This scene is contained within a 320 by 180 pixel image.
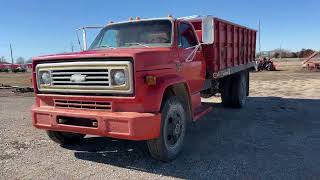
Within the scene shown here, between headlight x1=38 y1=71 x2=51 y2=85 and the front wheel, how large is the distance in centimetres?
183

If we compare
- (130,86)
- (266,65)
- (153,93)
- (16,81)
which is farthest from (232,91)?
(266,65)

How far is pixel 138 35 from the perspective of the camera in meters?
7.05

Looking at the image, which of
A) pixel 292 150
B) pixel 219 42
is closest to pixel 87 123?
pixel 292 150

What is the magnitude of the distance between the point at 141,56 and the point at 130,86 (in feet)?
1.44

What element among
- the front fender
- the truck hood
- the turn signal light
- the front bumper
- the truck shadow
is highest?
the truck hood

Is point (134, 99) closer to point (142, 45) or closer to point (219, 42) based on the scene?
point (142, 45)

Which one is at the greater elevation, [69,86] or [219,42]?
[219,42]

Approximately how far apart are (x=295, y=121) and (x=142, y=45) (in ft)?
15.0

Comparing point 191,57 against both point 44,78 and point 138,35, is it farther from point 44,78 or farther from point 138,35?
point 44,78

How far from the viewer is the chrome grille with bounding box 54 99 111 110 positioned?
18.9 feet

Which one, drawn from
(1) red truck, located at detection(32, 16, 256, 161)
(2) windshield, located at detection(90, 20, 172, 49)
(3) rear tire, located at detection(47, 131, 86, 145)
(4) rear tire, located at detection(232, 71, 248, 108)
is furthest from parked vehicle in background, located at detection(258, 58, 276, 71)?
(3) rear tire, located at detection(47, 131, 86, 145)

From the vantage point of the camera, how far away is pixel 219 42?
890 centimetres

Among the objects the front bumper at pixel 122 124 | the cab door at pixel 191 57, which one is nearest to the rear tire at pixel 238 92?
the cab door at pixel 191 57

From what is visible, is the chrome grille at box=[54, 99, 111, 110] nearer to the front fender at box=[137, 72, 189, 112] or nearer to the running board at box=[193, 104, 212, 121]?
the front fender at box=[137, 72, 189, 112]
